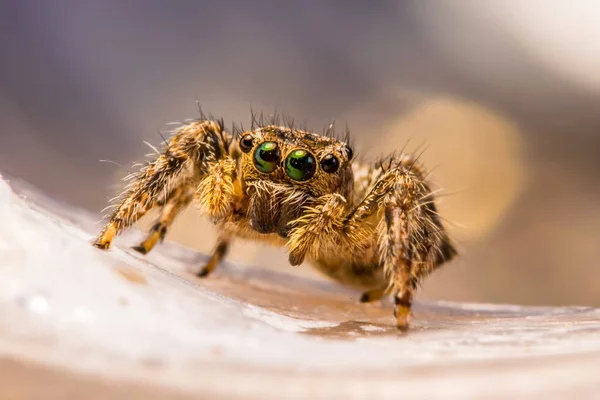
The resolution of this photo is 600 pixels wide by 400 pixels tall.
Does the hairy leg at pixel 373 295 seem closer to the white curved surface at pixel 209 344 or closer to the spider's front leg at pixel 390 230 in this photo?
the spider's front leg at pixel 390 230

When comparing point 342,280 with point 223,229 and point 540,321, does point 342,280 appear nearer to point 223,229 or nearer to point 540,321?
point 223,229

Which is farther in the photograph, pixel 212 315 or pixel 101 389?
pixel 212 315

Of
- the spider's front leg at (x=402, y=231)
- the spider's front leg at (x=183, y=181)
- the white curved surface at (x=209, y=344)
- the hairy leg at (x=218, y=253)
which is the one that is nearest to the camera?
the white curved surface at (x=209, y=344)

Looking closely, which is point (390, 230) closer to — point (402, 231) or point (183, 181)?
point (402, 231)

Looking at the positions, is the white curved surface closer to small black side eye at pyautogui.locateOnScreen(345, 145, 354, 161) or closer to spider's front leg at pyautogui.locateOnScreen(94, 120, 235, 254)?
spider's front leg at pyautogui.locateOnScreen(94, 120, 235, 254)

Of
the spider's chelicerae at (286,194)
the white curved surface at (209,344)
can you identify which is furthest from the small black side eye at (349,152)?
the white curved surface at (209,344)

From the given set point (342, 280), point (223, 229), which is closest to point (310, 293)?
point (342, 280)

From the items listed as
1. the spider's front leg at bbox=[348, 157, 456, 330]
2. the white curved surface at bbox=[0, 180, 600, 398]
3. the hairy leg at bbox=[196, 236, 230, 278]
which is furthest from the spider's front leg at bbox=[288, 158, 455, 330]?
the hairy leg at bbox=[196, 236, 230, 278]
